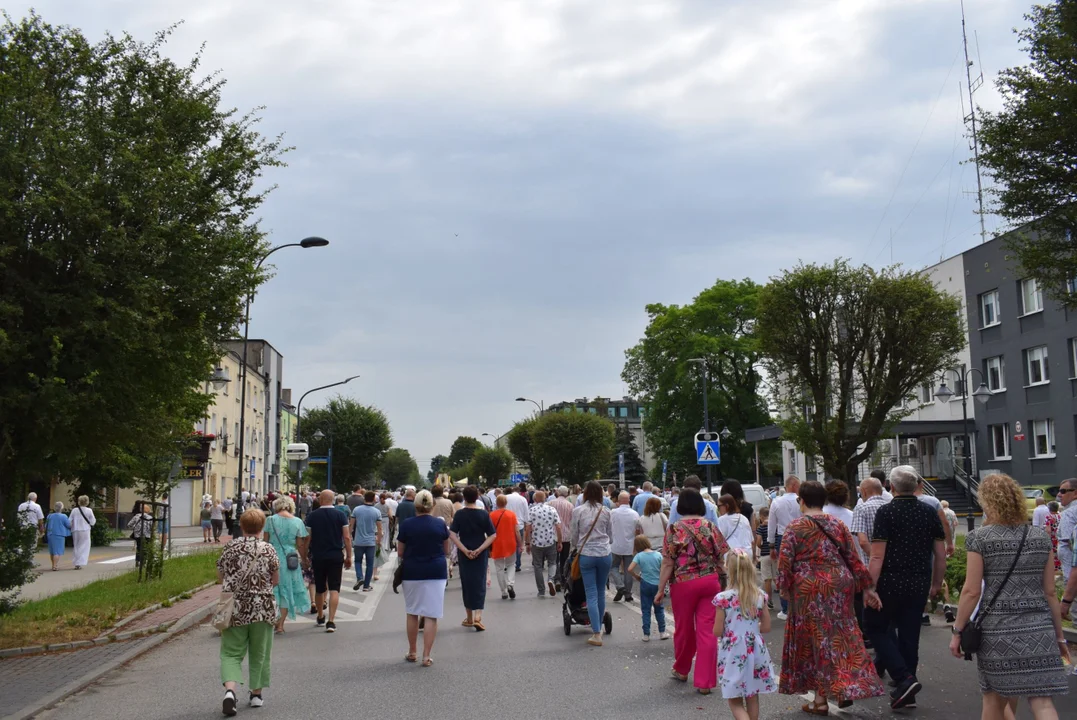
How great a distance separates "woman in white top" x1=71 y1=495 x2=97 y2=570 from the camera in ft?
83.1

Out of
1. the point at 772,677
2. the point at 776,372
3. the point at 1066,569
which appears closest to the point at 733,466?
the point at 776,372

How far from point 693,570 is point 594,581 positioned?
10.7 feet

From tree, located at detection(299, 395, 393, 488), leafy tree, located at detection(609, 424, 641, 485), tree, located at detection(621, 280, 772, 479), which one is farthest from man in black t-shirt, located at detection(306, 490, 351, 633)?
leafy tree, located at detection(609, 424, 641, 485)

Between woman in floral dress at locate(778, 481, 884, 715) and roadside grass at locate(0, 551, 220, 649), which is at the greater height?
woman in floral dress at locate(778, 481, 884, 715)

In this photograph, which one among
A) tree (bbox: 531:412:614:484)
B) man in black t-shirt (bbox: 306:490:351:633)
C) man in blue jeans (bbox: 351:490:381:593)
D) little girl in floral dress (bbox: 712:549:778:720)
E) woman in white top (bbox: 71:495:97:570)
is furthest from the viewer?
tree (bbox: 531:412:614:484)

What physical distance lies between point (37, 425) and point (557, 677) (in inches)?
257

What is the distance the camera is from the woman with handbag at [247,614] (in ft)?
27.7

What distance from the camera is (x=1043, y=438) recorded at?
3938 cm

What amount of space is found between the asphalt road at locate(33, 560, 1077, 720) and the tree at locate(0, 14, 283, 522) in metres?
2.97

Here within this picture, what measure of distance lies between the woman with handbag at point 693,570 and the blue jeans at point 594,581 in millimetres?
2721

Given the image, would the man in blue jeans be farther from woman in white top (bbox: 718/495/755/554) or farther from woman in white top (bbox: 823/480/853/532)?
woman in white top (bbox: 823/480/853/532)

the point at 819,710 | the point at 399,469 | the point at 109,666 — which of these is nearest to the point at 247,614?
the point at 109,666

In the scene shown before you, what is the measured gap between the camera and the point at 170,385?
1300 centimetres

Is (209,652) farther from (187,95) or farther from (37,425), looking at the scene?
(187,95)
